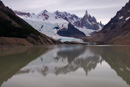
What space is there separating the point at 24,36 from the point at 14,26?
1325 cm

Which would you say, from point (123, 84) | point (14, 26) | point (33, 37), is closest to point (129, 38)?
point (33, 37)

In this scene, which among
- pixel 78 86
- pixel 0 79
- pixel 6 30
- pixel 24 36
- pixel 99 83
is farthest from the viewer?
pixel 24 36

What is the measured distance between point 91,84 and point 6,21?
141 metres

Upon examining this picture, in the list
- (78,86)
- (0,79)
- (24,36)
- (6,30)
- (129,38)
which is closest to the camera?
(78,86)

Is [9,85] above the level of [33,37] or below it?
below

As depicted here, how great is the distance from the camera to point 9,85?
15.4 m

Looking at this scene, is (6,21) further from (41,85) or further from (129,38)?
(41,85)

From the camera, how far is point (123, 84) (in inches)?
622

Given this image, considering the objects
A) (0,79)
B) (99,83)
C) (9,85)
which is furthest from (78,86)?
(0,79)

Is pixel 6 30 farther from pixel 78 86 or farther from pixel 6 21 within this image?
pixel 78 86

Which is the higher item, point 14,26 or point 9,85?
point 14,26

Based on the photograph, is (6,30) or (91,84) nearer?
(91,84)

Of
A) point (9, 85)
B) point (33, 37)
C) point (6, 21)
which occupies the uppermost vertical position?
point (6, 21)

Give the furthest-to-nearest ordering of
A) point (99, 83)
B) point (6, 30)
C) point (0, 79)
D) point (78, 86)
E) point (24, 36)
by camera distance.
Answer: point (24, 36) → point (6, 30) → point (0, 79) → point (99, 83) → point (78, 86)
